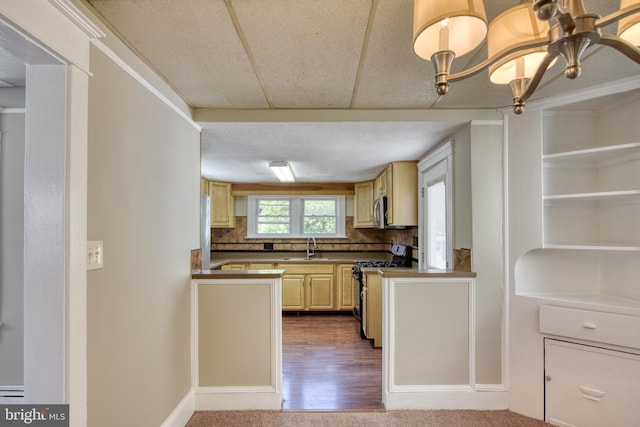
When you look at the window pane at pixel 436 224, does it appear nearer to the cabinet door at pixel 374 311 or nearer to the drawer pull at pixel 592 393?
the cabinet door at pixel 374 311

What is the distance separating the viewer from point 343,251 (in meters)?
5.41

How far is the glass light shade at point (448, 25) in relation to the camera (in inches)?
32.1

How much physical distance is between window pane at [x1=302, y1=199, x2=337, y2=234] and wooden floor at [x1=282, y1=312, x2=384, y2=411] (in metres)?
1.65

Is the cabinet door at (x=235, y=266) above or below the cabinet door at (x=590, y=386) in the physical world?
above

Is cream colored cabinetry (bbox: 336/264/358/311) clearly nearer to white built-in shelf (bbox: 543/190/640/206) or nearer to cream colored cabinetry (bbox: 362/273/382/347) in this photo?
cream colored cabinetry (bbox: 362/273/382/347)

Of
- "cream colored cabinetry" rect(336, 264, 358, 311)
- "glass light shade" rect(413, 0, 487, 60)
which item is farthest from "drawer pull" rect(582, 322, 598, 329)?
"cream colored cabinetry" rect(336, 264, 358, 311)

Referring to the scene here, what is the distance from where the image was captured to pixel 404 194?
3.52m

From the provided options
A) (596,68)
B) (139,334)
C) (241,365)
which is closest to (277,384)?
(241,365)

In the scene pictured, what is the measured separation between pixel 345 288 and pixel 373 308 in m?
1.32

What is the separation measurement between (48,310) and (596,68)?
9.01ft

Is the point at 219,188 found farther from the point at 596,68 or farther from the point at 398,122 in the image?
the point at 596,68

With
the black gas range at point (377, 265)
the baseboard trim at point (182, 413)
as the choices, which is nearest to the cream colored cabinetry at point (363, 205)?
the black gas range at point (377, 265)

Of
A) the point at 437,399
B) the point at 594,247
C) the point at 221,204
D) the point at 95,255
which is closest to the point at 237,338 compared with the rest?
the point at 95,255

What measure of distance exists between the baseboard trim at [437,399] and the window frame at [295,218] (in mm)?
3291
